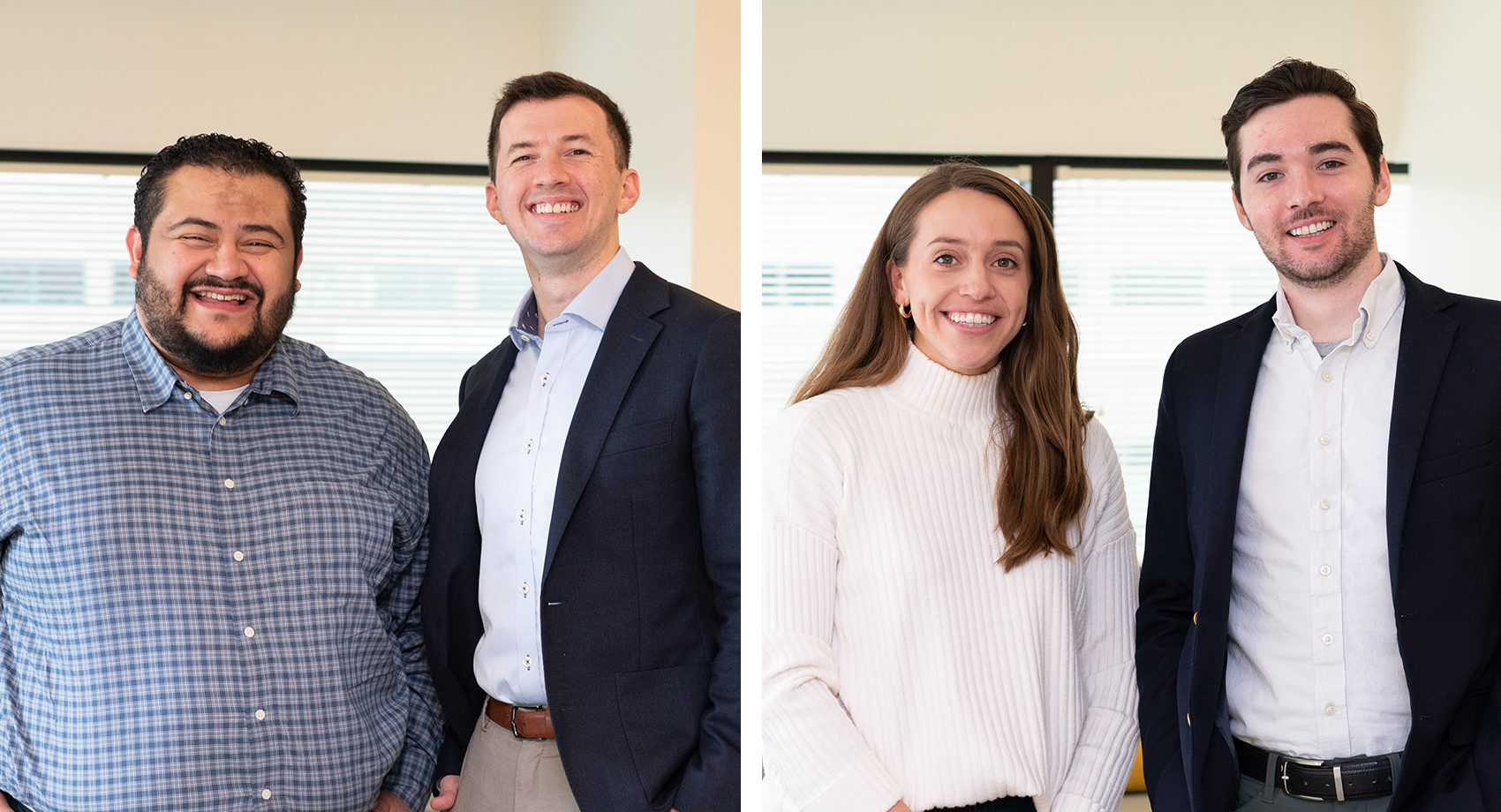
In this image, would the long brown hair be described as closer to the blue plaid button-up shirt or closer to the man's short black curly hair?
the blue plaid button-up shirt

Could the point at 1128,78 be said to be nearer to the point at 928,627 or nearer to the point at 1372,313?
the point at 1372,313

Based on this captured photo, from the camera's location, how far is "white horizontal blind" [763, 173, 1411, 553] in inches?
103

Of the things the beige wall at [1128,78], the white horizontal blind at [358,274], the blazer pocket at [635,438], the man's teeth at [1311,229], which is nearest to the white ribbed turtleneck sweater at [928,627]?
the blazer pocket at [635,438]

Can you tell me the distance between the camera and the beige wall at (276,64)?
232 cm

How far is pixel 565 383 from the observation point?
1.52m

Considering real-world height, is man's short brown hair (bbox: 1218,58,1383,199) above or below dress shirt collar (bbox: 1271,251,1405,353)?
above

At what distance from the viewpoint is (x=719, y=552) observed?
1.45 meters

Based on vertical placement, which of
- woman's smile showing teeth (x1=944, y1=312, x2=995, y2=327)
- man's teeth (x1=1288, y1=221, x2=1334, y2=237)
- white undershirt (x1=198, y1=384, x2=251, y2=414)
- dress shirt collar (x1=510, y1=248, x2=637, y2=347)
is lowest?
white undershirt (x1=198, y1=384, x2=251, y2=414)

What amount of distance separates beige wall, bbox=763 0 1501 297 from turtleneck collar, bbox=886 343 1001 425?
658 mm

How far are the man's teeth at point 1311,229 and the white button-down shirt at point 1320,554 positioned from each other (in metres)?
0.09

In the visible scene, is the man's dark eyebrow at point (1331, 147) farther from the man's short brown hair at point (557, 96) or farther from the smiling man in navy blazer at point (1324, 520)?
the man's short brown hair at point (557, 96)

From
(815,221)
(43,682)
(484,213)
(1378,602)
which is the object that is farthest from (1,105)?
(1378,602)

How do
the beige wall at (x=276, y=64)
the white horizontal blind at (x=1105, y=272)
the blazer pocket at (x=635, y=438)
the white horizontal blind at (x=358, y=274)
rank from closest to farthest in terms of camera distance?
the blazer pocket at (x=635, y=438) → the beige wall at (x=276, y=64) → the white horizontal blind at (x=1105, y=272) → the white horizontal blind at (x=358, y=274)

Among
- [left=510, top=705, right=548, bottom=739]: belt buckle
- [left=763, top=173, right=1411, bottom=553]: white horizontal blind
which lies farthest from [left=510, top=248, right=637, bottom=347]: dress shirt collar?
[left=763, top=173, right=1411, bottom=553]: white horizontal blind
